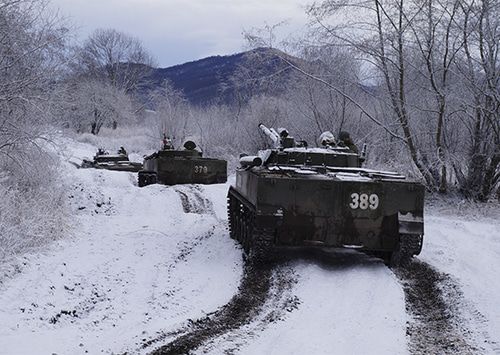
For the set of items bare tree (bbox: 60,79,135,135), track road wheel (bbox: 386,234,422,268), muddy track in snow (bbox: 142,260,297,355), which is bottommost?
muddy track in snow (bbox: 142,260,297,355)

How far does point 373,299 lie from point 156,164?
13707 mm

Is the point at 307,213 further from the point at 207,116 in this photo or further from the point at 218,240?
the point at 207,116

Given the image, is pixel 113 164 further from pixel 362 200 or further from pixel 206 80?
pixel 206 80

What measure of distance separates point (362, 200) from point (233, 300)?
2446 millimetres

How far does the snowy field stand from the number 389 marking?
80cm

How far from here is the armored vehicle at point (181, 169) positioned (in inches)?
764

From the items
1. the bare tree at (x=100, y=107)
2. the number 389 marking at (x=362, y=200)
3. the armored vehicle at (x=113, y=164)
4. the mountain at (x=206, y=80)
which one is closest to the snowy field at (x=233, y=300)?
the number 389 marking at (x=362, y=200)

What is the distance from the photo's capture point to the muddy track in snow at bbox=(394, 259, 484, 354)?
17.1 ft

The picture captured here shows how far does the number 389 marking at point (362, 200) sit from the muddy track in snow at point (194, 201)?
22.9 ft

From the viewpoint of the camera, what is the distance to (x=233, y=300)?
21.6 feet

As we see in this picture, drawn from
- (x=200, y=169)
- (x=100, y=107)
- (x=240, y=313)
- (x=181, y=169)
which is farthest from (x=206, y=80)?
(x=240, y=313)

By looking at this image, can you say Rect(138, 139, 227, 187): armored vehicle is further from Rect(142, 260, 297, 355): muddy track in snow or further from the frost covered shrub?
Rect(142, 260, 297, 355): muddy track in snow

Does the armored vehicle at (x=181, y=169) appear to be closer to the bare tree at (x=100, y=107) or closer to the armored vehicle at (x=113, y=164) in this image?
the armored vehicle at (x=113, y=164)

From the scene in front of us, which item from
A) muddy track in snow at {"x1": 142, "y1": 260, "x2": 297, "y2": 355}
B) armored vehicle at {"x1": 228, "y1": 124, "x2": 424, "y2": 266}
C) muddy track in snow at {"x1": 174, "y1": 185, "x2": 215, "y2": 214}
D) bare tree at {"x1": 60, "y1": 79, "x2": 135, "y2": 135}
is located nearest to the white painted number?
muddy track in snow at {"x1": 174, "y1": 185, "x2": 215, "y2": 214}
